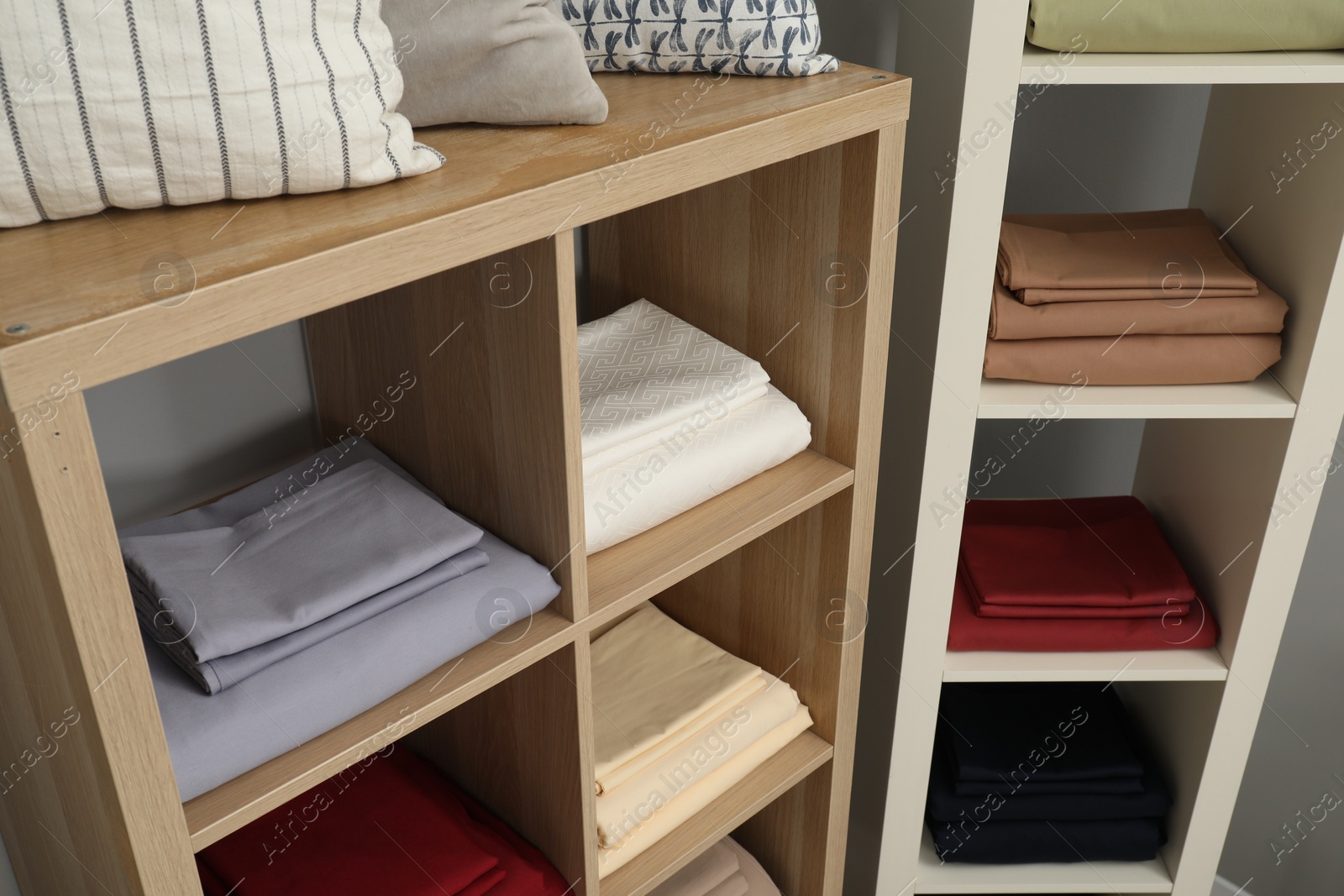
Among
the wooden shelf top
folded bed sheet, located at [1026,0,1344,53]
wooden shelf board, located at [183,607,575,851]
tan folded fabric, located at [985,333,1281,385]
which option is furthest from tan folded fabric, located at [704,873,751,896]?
folded bed sheet, located at [1026,0,1344,53]

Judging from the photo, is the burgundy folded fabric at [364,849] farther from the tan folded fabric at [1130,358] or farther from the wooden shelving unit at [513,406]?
the tan folded fabric at [1130,358]

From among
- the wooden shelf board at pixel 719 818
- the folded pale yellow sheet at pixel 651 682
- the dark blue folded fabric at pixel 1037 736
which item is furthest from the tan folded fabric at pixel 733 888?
the dark blue folded fabric at pixel 1037 736

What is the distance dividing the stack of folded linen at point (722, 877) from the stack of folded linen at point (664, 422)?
21.9 inches

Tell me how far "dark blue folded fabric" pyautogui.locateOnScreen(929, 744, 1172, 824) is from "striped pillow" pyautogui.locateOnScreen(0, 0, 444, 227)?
4.07 ft

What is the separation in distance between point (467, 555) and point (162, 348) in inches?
14.5

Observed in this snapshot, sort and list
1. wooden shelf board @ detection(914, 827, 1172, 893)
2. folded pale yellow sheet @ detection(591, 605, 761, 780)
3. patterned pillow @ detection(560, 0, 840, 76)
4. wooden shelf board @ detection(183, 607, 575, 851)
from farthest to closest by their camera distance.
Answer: wooden shelf board @ detection(914, 827, 1172, 893), folded pale yellow sheet @ detection(591, 605, 761, 780), patterned pillow @ detection(560, 0, 840, 76), wooden shelf board @ detection(183, 607, 575, 851)

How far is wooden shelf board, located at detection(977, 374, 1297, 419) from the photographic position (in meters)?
1.26

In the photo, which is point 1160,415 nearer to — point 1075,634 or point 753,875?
point 1075,634

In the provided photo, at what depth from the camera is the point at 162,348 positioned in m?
0.64

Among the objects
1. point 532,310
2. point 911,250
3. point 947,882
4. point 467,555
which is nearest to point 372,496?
point 467,555

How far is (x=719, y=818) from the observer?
49.9 inches

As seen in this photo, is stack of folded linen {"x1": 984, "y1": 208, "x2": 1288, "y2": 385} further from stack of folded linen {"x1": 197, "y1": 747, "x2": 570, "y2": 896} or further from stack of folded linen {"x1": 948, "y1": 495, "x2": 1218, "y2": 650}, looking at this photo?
stack of folded linen {"x1": 197, "y1": 747, "x2": 570, "y2": 896}

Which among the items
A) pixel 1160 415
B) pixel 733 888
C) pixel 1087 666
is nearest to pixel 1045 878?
pixel 1087 666

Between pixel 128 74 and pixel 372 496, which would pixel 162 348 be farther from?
pixel 372 496
